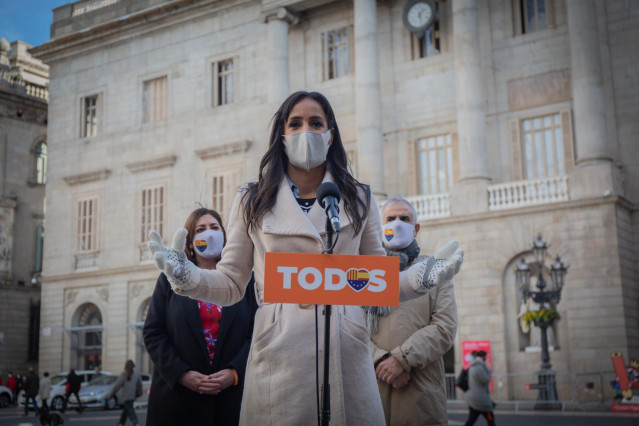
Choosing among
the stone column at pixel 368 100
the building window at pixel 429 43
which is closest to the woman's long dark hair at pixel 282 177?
the stone column at pixel 368 100

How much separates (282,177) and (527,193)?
19822 millimetres

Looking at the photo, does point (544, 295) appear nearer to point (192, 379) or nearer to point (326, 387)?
point (192, 379)

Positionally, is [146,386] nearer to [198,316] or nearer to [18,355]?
[18,355]

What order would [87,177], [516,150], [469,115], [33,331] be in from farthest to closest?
[33,331] < [87,177] < [516,150] < [469,115]

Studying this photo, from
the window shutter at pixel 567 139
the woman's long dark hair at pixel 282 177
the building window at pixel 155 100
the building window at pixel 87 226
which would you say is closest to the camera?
the woman's long dark hair at pixel 282 177

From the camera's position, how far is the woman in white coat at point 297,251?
10.00 feet

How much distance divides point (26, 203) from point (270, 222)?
39.5 metres

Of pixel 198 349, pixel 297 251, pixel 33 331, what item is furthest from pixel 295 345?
pixel 33 331

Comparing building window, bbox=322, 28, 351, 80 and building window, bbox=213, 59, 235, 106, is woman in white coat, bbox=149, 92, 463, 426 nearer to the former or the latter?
building window, bbox=322, 28, 351, 80

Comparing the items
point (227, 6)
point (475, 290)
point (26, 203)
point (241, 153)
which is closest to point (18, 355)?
point (26, 203)

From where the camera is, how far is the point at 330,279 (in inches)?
117

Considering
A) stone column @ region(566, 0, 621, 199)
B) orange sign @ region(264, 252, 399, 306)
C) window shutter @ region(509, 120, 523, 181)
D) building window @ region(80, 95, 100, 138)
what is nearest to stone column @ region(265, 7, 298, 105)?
window shutter @ region(509, 120, 523, 181)

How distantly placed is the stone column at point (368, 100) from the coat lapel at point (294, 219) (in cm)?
2131

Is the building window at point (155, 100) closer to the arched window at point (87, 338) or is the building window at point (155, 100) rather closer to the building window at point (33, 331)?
the arched window at point (87, 338)
